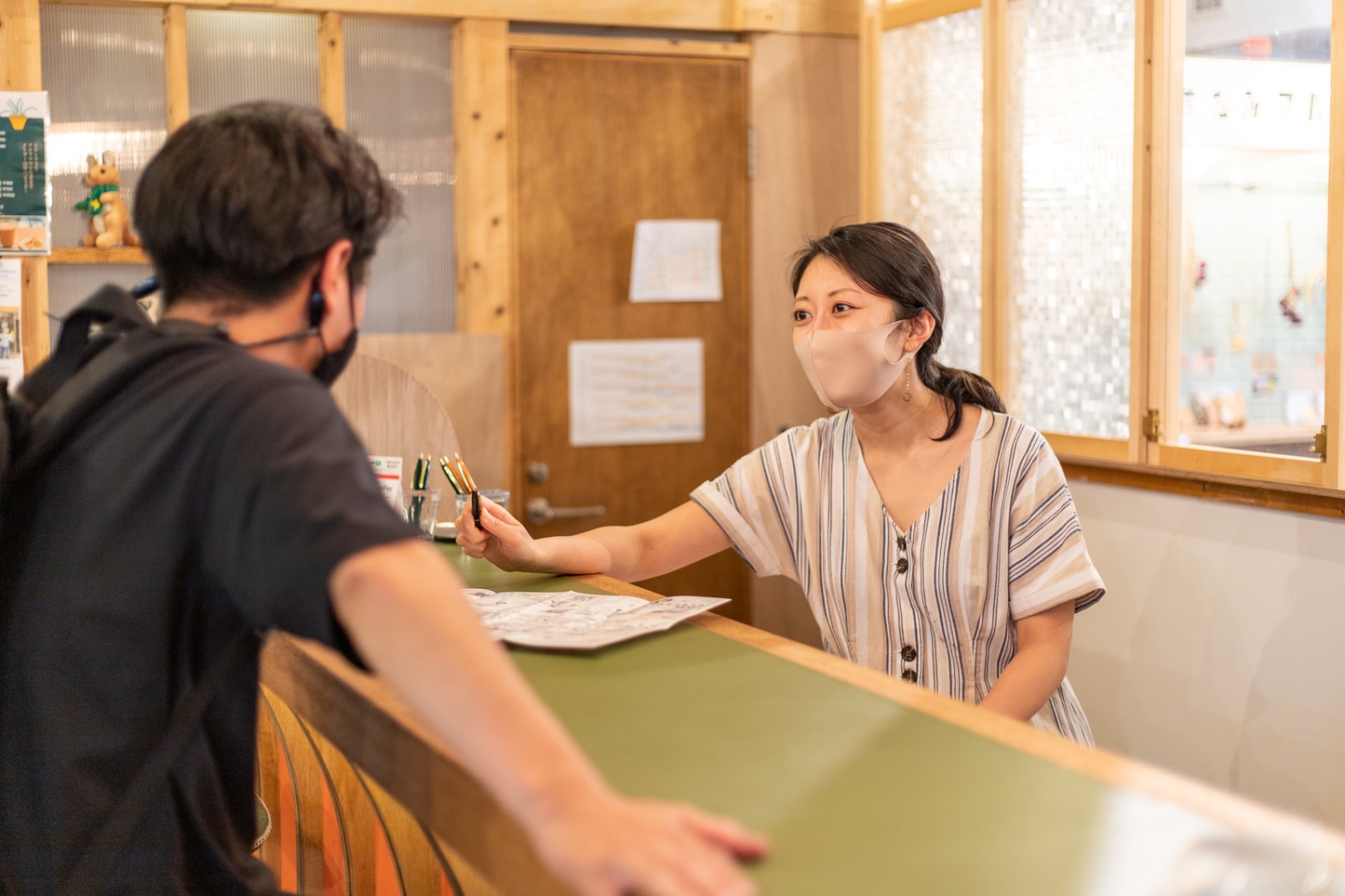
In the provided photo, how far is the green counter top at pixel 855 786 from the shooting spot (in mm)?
849

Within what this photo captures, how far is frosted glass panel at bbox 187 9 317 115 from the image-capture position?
353 cm

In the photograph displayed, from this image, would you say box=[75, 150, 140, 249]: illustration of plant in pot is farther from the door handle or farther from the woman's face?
the woman's face

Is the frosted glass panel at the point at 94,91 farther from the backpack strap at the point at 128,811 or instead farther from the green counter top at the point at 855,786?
the backpack strap at the point at 128,811

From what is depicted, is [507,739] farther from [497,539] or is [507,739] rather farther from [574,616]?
[497,539]

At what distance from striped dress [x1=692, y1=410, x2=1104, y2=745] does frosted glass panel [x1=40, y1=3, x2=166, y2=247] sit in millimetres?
2379

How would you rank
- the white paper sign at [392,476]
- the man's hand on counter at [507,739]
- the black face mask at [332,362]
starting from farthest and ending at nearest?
the white paper sign at [392,476]
the black face mask at [332,362]
the man's hand on counter at [507,739]

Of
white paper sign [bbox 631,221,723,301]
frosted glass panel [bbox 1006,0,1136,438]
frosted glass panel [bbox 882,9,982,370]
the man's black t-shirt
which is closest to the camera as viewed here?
the man's black t-shirt

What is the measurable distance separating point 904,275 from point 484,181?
200cm

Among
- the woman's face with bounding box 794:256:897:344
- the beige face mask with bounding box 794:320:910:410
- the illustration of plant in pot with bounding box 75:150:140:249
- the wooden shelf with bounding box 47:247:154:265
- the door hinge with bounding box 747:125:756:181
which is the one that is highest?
the door hinge with bounding box 747:125:756:181

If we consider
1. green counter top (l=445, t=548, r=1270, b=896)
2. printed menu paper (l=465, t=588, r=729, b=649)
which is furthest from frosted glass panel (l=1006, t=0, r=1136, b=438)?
green counter top (l=445, t=548, r=1270, b=896)

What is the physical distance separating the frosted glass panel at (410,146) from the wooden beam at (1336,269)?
240cm

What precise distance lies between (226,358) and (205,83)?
2.92 metres

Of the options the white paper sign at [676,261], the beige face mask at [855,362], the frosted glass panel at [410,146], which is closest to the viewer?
the beige face mask at [855,362]

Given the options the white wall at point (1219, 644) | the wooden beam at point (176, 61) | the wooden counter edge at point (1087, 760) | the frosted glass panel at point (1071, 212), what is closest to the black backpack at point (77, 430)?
the wooden counter edge at point (1087, 760)
